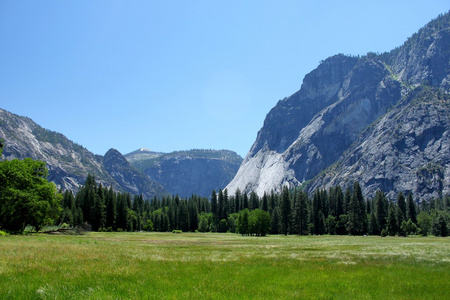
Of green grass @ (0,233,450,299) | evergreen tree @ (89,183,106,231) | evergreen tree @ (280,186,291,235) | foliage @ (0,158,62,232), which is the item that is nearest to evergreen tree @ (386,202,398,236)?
evergreen tree @ (280,186,291,235)

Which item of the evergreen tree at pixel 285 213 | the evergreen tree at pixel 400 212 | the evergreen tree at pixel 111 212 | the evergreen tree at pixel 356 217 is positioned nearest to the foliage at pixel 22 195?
the evergreen tree at pixel 111 212

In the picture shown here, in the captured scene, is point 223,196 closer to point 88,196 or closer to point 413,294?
point 88,196

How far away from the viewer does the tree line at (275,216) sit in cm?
11456

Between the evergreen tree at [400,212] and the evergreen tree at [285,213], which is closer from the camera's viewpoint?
the evergreen tree at [400,212]

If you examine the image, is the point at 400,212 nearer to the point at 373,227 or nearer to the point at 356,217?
the point at 373,227

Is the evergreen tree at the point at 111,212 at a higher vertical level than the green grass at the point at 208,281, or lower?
higher

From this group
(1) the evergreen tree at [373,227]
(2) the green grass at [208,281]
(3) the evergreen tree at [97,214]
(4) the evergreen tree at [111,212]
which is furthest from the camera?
(1) the evergreen tree at [373,227]

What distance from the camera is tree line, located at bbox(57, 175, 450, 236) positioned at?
376 feet

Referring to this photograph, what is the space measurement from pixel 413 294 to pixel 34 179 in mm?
60695

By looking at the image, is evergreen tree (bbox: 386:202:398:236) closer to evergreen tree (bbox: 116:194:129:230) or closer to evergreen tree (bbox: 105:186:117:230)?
evergreen tree (bbox: 116:194:129:230)

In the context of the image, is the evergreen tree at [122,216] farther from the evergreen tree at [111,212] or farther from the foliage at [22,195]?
the foliage at [22,195]

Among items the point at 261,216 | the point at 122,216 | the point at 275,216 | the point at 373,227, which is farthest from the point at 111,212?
the point at 373,227

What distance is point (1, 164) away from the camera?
178 feet

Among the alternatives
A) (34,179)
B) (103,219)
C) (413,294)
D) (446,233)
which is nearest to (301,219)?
(446,233)
